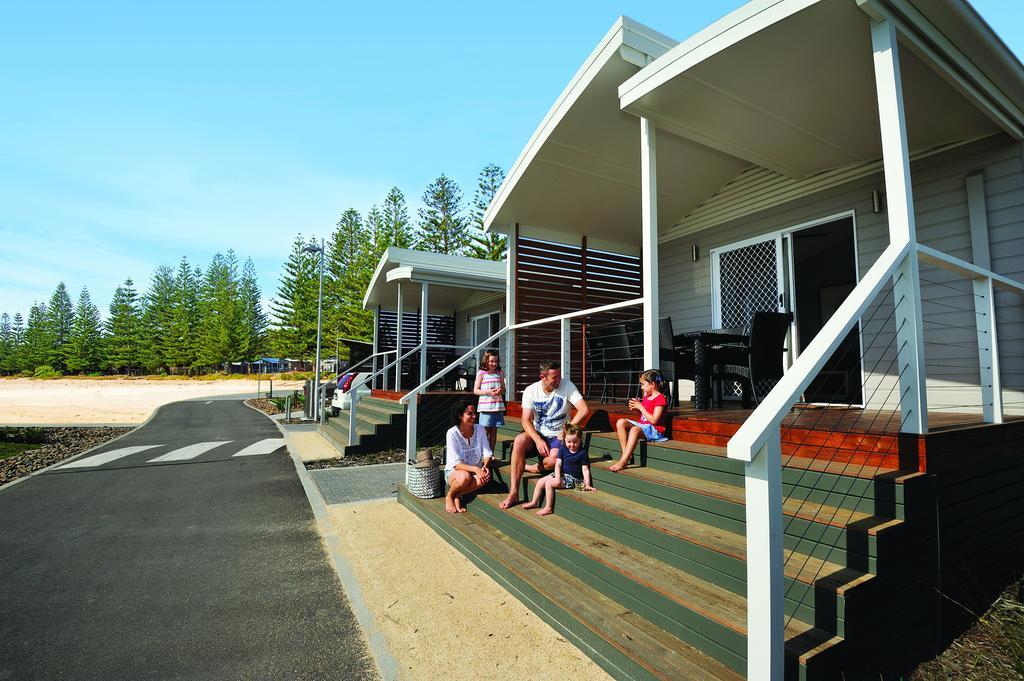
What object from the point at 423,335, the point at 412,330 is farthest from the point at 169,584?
the point at 412,330

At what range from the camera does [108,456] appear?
9148 mm

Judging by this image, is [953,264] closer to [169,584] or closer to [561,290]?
[561,290]

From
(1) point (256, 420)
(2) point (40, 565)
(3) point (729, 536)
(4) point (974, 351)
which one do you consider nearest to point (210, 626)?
(2) point (40, 565)

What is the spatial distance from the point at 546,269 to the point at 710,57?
3971 mm

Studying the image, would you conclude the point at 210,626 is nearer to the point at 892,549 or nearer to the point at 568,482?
the point at 568,482

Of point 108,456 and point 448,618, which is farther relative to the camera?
point 108,456

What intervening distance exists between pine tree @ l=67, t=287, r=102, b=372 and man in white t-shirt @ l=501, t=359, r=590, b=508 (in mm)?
72825

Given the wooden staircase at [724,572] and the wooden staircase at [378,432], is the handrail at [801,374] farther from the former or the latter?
the wooden staircase at [378,432]

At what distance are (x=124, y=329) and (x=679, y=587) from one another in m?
68.0

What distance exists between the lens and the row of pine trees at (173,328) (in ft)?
165

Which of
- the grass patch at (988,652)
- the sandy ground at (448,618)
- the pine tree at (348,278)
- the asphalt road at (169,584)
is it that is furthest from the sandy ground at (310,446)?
the pine tree at (348,278)

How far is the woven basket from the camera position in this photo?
5238 millimetres

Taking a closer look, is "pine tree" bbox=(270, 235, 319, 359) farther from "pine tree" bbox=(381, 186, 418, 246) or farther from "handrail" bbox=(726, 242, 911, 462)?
"handrail" bbox=(726, 242, 911, 462)

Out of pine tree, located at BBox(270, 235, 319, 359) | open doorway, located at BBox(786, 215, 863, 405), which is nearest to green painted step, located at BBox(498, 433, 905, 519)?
open doorway, located at BBox(786, 215, 863, 405)
